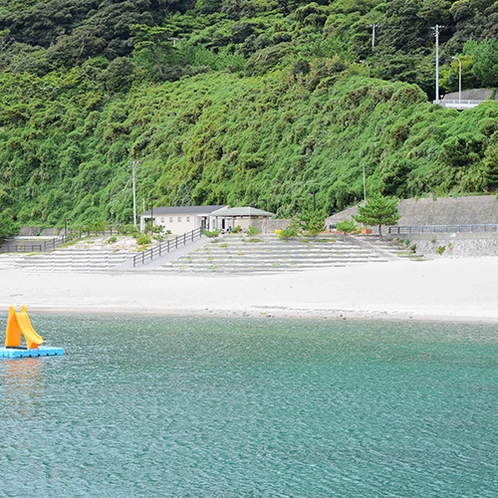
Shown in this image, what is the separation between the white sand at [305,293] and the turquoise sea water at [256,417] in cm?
437

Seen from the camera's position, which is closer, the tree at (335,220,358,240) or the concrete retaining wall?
the concrete retaining wall

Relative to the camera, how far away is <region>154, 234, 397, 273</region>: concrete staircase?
37.2 m

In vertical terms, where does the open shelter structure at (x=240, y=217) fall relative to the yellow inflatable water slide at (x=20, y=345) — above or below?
above

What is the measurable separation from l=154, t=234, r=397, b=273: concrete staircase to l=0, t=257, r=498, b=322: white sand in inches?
81.1

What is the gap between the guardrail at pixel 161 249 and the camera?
41188 millimetres

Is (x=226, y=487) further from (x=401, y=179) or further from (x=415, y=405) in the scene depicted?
(x=401, y=179)

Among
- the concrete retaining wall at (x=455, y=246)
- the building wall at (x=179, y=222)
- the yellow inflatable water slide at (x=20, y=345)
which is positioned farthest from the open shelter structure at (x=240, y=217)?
the yellow inflatable water slide at (x=20, y=345)

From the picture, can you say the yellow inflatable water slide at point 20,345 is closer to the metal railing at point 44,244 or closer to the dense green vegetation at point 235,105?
the metal railing at point 44,244

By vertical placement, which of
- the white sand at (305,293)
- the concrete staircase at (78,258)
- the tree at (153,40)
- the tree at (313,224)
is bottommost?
Result: the white sand at (305,293)

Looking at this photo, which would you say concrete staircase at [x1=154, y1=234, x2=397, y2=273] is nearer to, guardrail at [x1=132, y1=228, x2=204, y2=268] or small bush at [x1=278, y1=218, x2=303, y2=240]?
small bush at [x1=278, y1=218, x2=303, y2=240]

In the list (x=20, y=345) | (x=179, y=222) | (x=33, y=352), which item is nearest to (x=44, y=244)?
(x=179, y=222)

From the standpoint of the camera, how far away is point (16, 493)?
35.0 feet

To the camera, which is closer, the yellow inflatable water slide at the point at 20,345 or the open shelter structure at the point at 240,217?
the yellow inflatable water slide at the point at 20,345

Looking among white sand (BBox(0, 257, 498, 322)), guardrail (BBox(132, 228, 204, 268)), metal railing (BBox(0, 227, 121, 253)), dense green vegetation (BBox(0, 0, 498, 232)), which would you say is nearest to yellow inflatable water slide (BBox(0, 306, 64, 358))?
white sand (BBox(0, 257, 498, 322))
